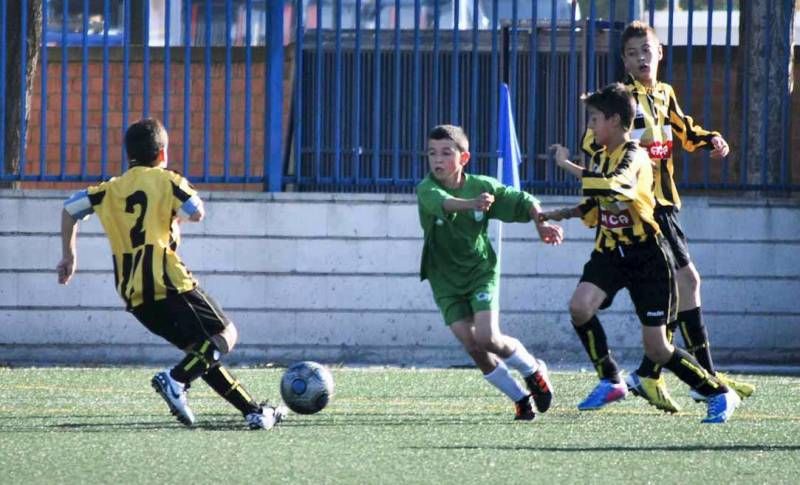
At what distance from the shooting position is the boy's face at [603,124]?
8211mm

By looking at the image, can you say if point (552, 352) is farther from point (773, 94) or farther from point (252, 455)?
point (252, 455)

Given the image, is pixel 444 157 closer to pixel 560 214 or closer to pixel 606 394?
pixel 560 214

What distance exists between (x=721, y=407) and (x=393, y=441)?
1673 mm

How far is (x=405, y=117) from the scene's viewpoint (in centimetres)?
1241

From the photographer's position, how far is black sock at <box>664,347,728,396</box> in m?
8.19

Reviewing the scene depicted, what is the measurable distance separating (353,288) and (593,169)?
4.04 m

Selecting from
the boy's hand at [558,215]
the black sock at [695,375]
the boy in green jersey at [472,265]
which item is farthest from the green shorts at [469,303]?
the black sock at [695,375]

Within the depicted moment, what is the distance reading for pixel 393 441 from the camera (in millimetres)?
7395

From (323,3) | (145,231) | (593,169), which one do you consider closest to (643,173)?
(593,169)

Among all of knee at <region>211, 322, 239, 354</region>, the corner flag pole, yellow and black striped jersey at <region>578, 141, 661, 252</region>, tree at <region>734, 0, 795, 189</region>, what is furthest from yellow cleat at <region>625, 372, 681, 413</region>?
tree at <region>734, 0, 795, 189</region>

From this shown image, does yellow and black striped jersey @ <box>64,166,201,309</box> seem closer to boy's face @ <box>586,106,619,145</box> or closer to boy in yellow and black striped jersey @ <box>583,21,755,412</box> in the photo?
boy's face @ <box>586,106,619,145</box>

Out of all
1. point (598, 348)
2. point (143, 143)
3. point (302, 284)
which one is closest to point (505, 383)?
point (598, 348)

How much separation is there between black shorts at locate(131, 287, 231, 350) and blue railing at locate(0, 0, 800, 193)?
4.03 m

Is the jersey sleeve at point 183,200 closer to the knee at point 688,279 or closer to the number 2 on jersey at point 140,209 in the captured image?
the number 2 on jersey at point 140,209
